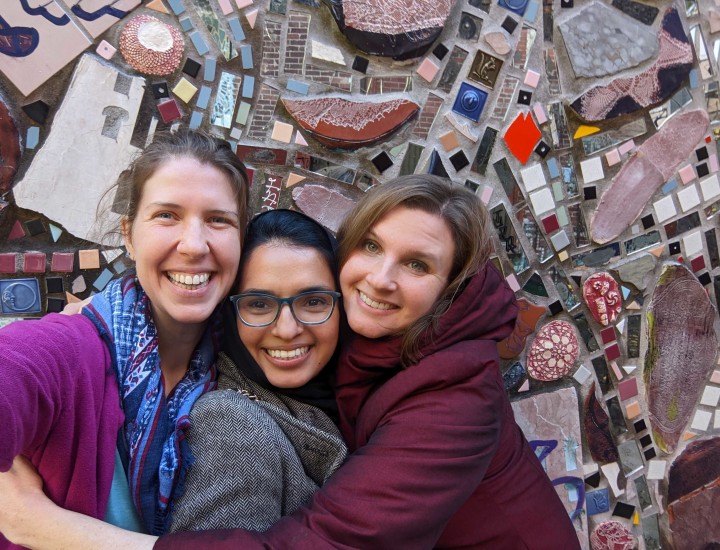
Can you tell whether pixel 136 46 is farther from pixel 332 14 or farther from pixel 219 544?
pixel 219 544

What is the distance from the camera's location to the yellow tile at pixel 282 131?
7.93ft

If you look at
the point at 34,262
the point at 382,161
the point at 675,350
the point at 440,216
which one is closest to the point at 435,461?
the point at 440,216

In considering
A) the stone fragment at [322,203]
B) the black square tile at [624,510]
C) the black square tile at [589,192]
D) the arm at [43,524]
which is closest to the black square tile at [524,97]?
the black square tile at [589,192]

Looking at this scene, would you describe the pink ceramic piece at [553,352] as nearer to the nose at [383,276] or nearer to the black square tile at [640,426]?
the black square tile at [640,426]

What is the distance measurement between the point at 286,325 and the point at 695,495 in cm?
243

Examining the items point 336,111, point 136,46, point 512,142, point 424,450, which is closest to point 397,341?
point 424,450

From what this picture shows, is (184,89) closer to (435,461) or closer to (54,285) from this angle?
(54,285)

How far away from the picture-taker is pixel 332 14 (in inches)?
94.5

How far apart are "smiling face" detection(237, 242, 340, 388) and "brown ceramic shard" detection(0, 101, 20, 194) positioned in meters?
0.89

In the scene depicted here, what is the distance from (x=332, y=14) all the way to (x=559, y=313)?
1.59 metres

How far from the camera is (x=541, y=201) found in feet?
9.05

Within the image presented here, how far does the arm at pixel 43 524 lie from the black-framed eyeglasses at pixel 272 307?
0.67 m

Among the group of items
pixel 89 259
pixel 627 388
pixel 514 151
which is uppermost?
pixel 514 151

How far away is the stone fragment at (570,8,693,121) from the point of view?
9.00ft
